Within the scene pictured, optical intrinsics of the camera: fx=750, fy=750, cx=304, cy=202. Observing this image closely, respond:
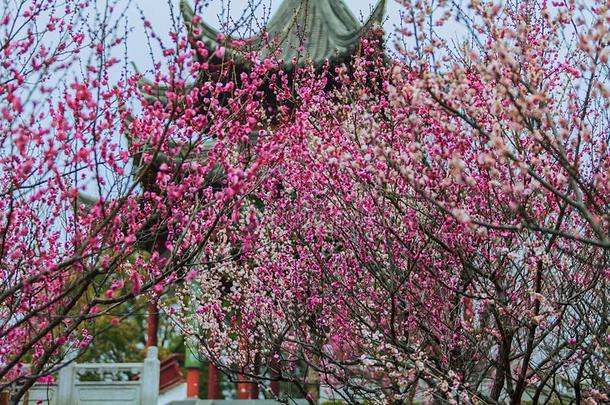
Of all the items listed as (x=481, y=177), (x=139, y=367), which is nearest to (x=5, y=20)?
(x=481, y=177)

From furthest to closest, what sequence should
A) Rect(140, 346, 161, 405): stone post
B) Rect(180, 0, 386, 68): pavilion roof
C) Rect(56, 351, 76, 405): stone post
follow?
Rect(180, 0, 386, 68): pavilion roof
Rect(56, 351, 76, 405): stone post
Rect(140, 346, 161, 405): stone post

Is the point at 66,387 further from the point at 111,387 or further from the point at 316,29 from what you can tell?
the point at 316,29

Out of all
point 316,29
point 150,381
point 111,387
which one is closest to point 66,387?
point 111,387

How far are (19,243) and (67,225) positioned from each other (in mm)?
970

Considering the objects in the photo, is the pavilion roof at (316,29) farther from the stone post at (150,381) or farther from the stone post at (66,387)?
the stone post at (66,387)

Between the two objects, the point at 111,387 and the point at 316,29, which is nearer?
the point at 111,387

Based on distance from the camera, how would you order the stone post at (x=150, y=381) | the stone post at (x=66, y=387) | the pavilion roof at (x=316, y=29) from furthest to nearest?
1. the pavilion roof at (x=316, y=29)
2. the stone post at (x=66, y=387)
3. the stone post at (x=150, y=381)

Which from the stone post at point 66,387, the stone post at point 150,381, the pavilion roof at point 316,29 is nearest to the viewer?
the stone post at point 150,381

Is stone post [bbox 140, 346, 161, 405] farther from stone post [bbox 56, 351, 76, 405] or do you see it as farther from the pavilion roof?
the pavilion roof

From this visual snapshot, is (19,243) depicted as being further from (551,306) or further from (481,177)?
(551,306)

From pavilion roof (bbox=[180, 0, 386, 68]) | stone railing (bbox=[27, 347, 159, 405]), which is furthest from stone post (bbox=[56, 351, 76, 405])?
pavilion roof (bbox=[180, 0, 386, 68])

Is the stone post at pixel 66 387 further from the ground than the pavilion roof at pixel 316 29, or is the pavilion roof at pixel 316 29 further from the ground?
Answer: the pavilion roof at pixel 316 29

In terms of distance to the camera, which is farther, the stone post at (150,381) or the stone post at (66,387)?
the stone post at (66,387)

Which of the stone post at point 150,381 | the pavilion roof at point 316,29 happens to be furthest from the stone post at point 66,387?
the pavilion roof at point 316,29
